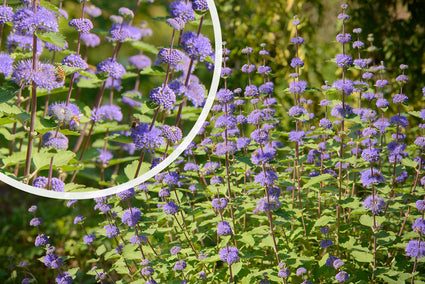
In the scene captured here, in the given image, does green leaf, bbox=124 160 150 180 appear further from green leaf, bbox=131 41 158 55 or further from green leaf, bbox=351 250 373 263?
green leaf, bbox=351 250 373 263

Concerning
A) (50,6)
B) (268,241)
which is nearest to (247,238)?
(268,241)

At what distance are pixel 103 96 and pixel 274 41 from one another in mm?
1301

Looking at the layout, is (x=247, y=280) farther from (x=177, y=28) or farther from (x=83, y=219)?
(x=177, y=28)

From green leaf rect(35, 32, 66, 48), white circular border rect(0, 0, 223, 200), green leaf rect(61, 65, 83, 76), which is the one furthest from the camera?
white circular border rect(0, 0, 223, 200)

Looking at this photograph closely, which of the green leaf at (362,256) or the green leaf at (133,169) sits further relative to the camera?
the green leaf at (133,169)

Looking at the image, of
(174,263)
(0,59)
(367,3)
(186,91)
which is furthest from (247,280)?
(367,3)

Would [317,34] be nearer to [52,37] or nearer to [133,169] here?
[133,169]

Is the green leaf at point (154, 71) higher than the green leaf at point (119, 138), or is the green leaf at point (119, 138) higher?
the green leaf at point (154, 71)

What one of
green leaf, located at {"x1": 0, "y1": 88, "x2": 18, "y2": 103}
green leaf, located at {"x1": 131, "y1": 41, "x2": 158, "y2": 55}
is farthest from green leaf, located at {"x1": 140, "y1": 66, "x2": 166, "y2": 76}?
green leaf, located at {"x1": 0, "y1": 88, "x2": 18, "y2": 103}

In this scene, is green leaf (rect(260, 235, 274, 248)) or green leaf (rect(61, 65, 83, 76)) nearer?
green leaf (rect(61, 65, 83, 76))

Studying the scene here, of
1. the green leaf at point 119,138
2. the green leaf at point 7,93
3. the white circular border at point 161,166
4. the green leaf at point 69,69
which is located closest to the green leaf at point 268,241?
the white circular border at point 161,166

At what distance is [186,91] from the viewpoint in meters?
1.94

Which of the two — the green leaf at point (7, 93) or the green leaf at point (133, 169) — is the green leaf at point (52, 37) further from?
the green leaf at point (133, 169)

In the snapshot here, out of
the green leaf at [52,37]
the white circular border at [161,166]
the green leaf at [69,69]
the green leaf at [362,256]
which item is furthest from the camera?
the white circular border at [161,166]
